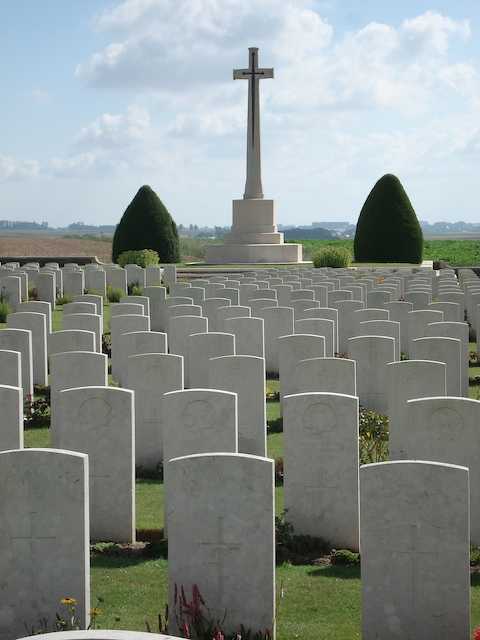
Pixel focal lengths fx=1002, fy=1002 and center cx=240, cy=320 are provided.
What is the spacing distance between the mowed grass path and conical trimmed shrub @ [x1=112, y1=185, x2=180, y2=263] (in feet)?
95.2

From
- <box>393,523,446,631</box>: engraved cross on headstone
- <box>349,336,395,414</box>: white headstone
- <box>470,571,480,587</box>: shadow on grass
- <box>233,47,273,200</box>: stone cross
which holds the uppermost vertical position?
<box>233,47,273,200</box>: stone cross

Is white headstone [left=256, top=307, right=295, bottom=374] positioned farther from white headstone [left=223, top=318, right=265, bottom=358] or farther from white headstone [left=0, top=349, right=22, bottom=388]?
white headstone [left=0, top=349, right=22, bottom=388]

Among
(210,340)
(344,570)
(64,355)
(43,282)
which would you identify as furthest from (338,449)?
(43,282)

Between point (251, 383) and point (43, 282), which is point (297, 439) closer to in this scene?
point (251, 383)

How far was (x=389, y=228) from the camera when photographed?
3588cm

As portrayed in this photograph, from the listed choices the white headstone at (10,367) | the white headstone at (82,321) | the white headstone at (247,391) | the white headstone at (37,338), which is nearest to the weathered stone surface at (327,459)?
the white headstone at (247,391)

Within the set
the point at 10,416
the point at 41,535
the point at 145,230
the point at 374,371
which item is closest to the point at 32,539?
the point at 41,535

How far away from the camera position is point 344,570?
5.75 m

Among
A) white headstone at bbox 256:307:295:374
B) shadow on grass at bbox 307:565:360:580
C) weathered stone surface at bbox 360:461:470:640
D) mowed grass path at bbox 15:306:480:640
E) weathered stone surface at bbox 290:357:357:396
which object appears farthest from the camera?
white headstone at bbox 256:307:295:374

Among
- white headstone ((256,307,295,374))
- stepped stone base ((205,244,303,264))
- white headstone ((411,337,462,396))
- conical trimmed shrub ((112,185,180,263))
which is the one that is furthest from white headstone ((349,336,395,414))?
conical trimmed shrub ((112,185,180,263))

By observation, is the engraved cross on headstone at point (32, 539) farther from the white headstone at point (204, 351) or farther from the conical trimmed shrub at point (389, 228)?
the conical trimmed shrub at point (389, 228)

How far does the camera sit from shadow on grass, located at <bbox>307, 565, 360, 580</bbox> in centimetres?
563

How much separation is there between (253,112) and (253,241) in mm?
4386

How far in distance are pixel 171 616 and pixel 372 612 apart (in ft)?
3.16
